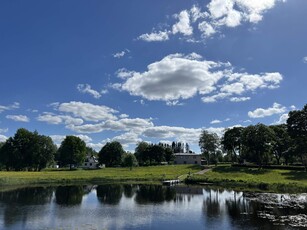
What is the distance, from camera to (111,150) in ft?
458

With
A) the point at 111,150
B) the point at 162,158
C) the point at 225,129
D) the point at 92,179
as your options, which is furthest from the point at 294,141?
the point at 111,150

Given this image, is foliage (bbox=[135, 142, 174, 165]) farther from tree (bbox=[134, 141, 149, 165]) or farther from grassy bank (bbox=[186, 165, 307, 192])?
grassy bank (bbox=[186, 165, 307, 192])

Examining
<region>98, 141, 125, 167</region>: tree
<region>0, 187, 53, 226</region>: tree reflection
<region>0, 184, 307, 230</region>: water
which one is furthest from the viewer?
<region>98, 141, 125, 167</region>: tree

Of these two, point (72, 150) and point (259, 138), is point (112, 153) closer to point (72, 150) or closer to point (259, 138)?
point (72, 150)

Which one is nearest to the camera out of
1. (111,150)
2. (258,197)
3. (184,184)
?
(258,197)

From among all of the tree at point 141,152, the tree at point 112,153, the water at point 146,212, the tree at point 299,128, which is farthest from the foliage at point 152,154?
the water at point 146,212

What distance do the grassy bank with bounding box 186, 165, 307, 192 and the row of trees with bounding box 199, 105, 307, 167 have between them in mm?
8474

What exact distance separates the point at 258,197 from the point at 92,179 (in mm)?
47789

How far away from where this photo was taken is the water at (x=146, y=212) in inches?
1310

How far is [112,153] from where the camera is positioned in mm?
139125

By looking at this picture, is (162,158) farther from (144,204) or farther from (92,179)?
(144,204)

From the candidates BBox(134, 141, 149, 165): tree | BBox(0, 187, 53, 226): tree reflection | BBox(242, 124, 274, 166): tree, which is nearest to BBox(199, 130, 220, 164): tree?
BBox(242, 124, 274, 166): tree

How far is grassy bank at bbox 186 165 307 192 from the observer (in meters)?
65.1

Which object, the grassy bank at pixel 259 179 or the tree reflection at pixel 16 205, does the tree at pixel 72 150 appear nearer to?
the grassy bank at pixel 259 179
